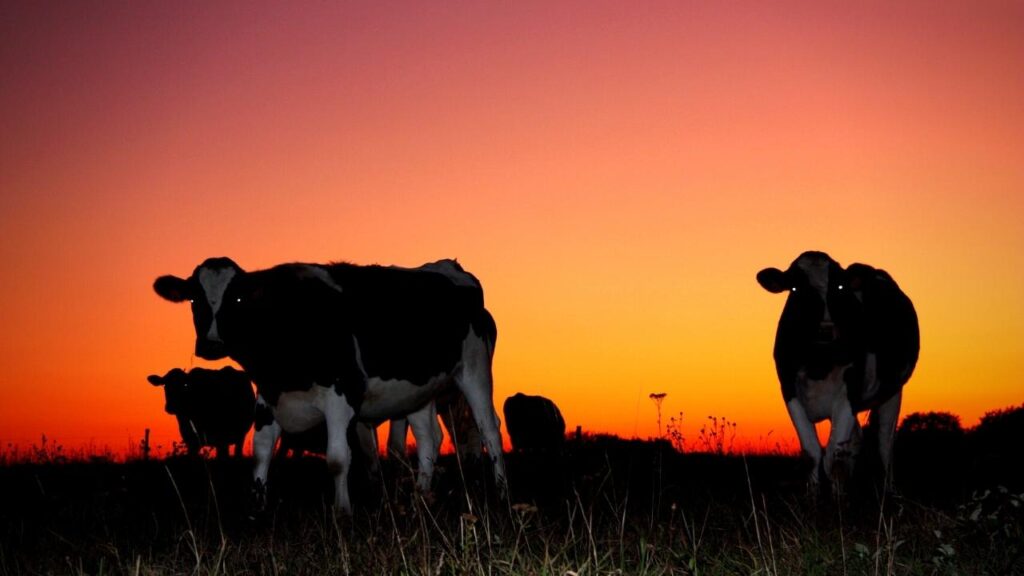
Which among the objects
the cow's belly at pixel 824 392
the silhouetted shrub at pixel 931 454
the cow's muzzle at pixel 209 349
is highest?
the cow's muzzle at pixel 209 349

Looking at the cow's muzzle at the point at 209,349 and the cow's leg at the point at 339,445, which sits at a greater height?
the cow's muzzle at the point at 209,349

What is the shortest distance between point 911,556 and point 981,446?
10243 mm

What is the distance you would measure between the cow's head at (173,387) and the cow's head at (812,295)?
12436 mm

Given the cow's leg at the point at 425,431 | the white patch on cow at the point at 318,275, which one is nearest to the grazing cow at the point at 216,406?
the cow's leg at the point at 425,431

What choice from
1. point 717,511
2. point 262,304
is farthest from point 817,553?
point 262,304

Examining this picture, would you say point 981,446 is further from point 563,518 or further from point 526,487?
point 563,518

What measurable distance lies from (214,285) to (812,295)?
5.74 metres

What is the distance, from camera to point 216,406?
21.1 meters

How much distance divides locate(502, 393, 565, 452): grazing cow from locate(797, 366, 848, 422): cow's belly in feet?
38.4

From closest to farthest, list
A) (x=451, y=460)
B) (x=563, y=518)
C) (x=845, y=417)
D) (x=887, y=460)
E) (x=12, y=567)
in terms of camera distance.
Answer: (x=12, y=567) → (x=563, y=518) → (x=845, y=417) → (x=887, y=460) → (x=451, y=460)

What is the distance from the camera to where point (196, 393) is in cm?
2139

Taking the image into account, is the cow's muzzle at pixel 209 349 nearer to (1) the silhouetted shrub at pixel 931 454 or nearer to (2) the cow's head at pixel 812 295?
(2) the cow's head at pixel 812 295

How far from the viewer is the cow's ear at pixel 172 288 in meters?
11.2

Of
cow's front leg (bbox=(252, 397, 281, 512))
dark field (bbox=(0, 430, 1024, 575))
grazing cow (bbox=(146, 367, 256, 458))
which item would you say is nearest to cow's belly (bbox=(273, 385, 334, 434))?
cow's front leg (bbox=(252, 397, 281, 512))
